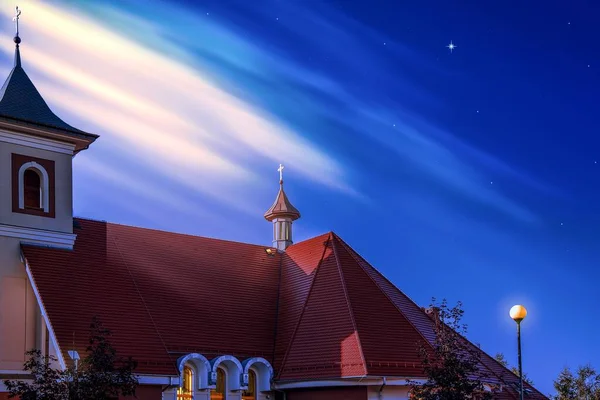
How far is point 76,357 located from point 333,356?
358 inches

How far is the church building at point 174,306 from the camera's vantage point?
28.3 m

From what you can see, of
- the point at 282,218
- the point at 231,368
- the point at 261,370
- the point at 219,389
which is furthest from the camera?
the point at 282,218

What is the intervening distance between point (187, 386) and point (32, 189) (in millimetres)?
8685

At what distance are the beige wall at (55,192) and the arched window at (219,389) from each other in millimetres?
7372

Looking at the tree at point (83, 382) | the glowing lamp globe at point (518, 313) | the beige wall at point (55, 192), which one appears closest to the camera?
the tree at point (83, 382)

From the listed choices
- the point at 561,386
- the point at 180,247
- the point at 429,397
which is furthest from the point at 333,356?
the point at 561,386

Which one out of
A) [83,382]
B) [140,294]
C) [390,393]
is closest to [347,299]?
[390,393]

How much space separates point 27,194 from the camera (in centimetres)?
2972

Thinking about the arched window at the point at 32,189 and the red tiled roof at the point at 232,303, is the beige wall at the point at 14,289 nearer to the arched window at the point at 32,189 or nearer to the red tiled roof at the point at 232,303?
the arched window at the point at 32,189

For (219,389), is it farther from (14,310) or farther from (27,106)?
(27,106)

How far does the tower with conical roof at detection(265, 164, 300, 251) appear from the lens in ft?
132

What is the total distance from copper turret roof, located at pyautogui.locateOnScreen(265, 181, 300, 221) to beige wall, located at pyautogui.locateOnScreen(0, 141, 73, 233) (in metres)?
12.8

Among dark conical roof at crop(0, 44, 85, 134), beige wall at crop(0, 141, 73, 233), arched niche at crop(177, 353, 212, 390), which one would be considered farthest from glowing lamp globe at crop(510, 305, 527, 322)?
dark conical roof at crop(0, 44, 85, 134)

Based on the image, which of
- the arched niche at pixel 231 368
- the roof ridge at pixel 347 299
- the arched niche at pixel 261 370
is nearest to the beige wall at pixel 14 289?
the arched niche at pixel 231 368
